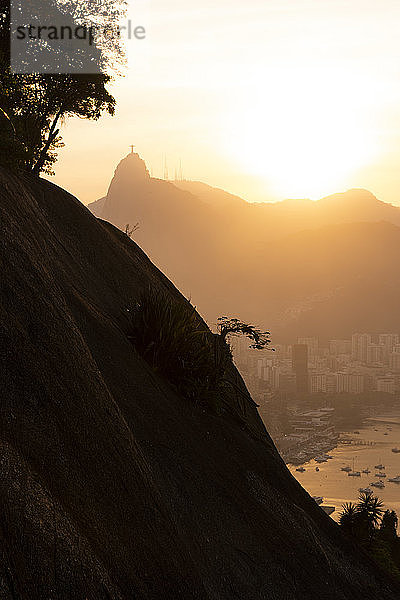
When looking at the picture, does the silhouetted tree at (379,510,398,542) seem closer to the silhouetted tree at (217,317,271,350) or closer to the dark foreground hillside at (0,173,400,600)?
the dark foreground hillside at (0,173,400,600)

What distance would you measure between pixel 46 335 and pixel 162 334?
3191 mm

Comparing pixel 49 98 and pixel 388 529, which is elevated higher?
pixel 49 98

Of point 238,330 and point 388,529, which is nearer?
point 238,330

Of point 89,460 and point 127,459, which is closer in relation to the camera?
point 89,460

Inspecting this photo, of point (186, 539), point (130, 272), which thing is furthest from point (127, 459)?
point (130, 272)

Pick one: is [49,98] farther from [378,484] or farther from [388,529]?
[378,484]

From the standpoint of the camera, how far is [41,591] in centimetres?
445

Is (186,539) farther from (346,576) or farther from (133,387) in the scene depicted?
(346,576)

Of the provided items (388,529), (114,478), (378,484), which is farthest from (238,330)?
(378,484)

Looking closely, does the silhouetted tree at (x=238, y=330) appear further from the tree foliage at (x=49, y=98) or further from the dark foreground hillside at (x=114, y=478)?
the tree foliage at (x=49, y=98)

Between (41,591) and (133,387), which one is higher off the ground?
(133,387)

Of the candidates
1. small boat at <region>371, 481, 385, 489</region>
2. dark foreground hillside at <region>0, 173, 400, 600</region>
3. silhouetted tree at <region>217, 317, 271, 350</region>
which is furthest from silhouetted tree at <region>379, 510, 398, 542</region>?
small boat at <region>371, 481, 385, 489</region>

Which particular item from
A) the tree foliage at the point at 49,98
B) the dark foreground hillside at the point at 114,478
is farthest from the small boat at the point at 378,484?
the dark foreground hillside at the point at 114,478

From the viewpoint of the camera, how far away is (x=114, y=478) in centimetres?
612
